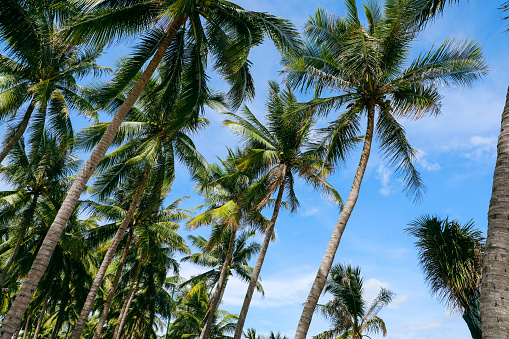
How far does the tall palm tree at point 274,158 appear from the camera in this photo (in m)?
15.0

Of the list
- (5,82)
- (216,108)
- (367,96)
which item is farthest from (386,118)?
(5,82)

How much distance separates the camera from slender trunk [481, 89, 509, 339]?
398cm

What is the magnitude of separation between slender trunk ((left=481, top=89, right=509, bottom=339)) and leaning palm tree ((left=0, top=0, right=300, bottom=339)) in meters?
6.57

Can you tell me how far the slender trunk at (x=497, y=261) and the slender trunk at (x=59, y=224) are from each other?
7.21 metres

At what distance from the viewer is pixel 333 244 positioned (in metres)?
9.33

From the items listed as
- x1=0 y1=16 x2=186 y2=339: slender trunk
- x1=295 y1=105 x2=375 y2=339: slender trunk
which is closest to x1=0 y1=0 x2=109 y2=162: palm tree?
x1=0 y1=16 x2=186 y2=339: slender trunk

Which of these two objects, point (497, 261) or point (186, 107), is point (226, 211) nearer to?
point (186, 107)

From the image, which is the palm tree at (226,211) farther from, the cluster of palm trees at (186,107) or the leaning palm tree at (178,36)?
the leaning palm tree at (178,36)

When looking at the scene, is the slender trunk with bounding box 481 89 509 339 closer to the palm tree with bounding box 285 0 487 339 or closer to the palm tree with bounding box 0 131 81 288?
the palm tree with bounding box 285 0 487 339

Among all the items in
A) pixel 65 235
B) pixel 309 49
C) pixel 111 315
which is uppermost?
pixel 309 49

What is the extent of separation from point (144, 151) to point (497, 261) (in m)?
12.4

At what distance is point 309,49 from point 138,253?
68.5ft

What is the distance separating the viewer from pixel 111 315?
→ 3550 cm

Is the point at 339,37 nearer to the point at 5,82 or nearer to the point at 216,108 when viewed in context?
the point at 216,108
